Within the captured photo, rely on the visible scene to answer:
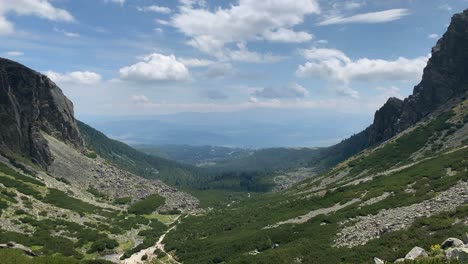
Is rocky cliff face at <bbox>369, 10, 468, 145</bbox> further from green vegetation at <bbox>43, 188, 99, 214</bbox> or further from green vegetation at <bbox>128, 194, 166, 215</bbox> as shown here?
green vegetation at <bbox>43, 188, 99, 214</bbox>

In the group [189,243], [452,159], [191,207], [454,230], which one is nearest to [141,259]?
[189,243]

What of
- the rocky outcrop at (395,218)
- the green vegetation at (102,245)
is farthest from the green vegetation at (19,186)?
the rocky outcrop at (395,218)

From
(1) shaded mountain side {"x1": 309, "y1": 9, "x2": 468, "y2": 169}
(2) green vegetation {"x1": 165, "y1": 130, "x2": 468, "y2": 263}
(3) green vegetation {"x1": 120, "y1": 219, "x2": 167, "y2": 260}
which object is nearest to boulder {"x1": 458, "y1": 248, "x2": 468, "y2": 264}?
(2) green vegetation {"x1": 165, "y1": 130, "x2": 468, "y2": 263}

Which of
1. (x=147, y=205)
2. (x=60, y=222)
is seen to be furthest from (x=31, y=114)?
(x=60, y=222)

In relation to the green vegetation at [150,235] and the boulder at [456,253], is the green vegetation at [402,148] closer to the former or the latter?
the green vegetation at [150,235]

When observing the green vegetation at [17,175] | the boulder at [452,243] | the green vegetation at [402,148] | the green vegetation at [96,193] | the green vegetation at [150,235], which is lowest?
the green vegetation at [150,235]

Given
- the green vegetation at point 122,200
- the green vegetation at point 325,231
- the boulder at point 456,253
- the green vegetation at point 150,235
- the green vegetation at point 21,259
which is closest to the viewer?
the boulder at point 456,253
